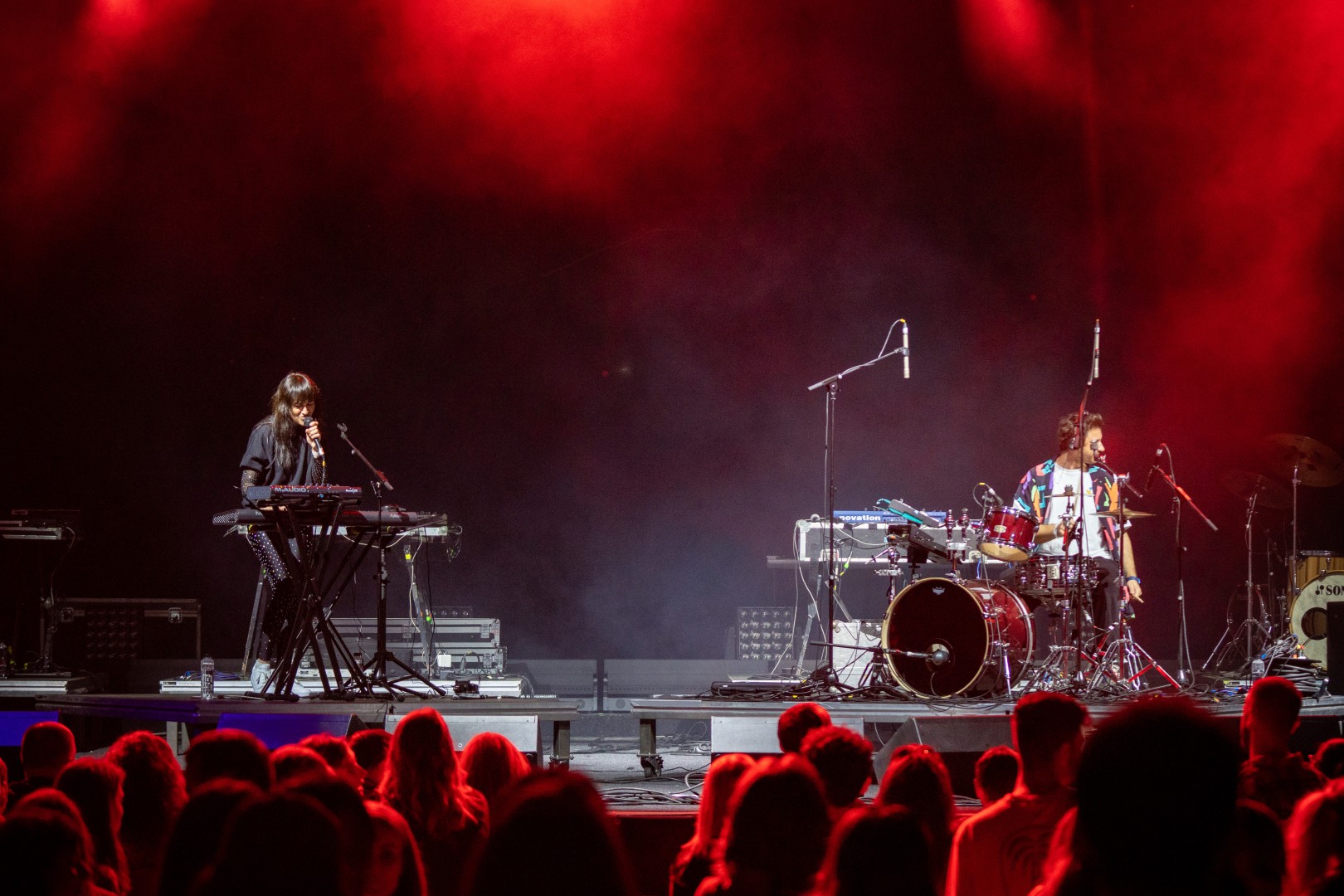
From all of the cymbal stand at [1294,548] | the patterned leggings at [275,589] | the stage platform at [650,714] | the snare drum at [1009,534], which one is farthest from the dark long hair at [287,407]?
the cymbal stand at [1294,548]

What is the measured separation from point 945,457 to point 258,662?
21.4 feet

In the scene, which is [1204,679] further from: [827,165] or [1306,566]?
[827,165]

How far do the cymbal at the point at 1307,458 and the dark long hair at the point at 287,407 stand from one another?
25.1ft

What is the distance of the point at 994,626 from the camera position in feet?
24.4

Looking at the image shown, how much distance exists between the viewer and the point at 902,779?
2844 millimetres

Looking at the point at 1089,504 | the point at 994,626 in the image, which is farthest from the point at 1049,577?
the point at 1089,504

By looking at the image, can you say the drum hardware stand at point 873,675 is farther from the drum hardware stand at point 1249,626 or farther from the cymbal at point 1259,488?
the cymbal at point 1259,488

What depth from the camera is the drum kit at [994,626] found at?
7.38 m

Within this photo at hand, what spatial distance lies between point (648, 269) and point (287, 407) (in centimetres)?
431

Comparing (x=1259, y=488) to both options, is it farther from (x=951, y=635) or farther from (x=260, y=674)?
(x=260, y=674)

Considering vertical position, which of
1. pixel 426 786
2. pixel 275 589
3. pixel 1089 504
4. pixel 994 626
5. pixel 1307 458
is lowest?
pixel 426 786

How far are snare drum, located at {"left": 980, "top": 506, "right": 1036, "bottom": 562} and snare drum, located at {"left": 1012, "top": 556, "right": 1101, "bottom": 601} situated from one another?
3.6 inches

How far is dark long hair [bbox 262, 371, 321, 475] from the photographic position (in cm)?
766

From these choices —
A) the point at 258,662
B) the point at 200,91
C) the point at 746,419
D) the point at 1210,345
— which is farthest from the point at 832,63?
the point at 258,662
